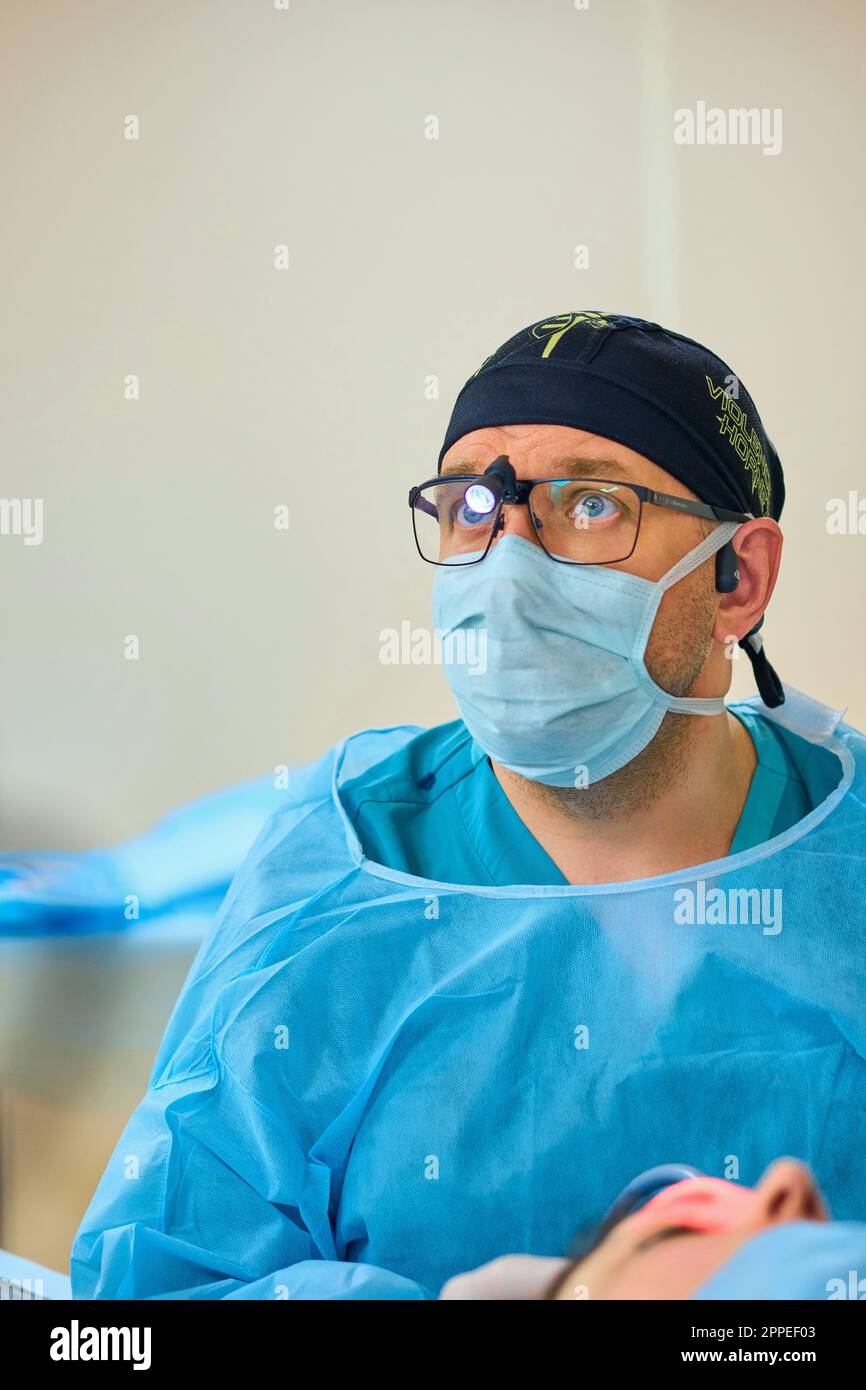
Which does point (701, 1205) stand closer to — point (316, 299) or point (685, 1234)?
point (685, 1234)

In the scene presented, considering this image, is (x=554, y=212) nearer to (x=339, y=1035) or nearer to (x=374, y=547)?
(x=374, y=547)

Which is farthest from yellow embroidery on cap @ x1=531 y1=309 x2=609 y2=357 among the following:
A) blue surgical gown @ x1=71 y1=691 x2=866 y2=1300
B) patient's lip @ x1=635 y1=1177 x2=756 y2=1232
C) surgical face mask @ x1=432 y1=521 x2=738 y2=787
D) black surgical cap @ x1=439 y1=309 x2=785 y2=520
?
patient's lip @ x1=635 y1=1177 x2=756 y2=1232

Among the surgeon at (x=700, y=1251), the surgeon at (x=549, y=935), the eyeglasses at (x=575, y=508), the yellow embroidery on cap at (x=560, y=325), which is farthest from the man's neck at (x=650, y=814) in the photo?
the yellow embroidery on cap at (x=560, y=325)

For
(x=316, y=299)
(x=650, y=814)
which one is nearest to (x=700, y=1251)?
(x=650, y=814)

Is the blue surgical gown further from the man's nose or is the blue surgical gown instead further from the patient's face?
the man's nose

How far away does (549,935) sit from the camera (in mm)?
1398

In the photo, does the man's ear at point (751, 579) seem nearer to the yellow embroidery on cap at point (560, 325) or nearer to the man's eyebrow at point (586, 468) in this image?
the man's eyebrow at point (586, 468)

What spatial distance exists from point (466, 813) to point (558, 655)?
0.25 m

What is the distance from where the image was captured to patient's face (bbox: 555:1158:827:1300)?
1.19 metres

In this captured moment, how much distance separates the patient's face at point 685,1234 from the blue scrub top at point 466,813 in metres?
0.37

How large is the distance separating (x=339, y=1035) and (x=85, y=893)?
628mm

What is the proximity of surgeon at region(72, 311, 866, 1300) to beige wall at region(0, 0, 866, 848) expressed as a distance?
0.28m

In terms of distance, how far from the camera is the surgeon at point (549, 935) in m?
1.32
